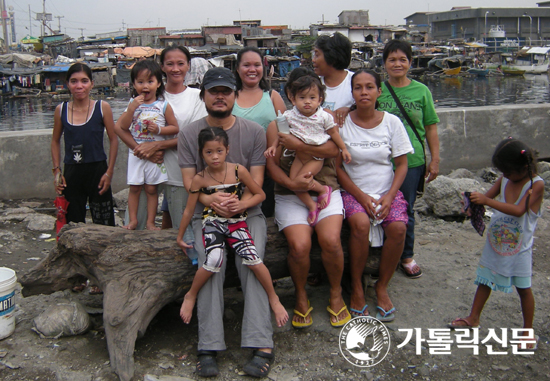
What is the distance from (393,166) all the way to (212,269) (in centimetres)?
179

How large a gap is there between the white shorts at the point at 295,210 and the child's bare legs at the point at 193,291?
644 mm

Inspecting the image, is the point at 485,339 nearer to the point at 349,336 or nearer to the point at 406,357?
the point at 406,357

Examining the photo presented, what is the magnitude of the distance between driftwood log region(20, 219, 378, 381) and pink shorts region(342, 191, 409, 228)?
1.24ft

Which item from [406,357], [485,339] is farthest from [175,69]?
[485,339]

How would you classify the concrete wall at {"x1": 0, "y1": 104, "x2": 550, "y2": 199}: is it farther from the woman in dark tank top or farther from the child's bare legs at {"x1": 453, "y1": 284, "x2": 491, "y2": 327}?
the child's bare legs at {"x1": 453, "y1": 284, "x2": 491, "y2": 327}

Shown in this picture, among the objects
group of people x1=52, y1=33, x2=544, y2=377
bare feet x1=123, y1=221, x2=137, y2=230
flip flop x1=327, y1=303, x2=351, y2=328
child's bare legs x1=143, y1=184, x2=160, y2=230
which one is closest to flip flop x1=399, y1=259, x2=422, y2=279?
group of people x1=52, y1=33, x2=544, y2=377

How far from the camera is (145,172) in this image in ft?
12.1

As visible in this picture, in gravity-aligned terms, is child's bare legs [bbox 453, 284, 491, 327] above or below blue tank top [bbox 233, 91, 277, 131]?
below

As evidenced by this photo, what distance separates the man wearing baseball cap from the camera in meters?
2.95

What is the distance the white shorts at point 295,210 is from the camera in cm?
329

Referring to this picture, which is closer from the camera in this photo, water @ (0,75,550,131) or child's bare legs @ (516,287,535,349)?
child's bare legs @ (516,287,535,349)

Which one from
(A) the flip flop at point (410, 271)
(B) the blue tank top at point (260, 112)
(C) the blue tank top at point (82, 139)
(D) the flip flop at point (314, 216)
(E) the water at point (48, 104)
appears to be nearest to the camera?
(D) the flip flop at point (314, 216)

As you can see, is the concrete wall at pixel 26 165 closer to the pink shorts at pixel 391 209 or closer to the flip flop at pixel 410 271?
the pink shorts at pixel 391 209

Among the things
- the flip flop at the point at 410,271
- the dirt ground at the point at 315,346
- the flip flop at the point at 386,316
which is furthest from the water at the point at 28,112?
the flip flop at the point at 386,316
